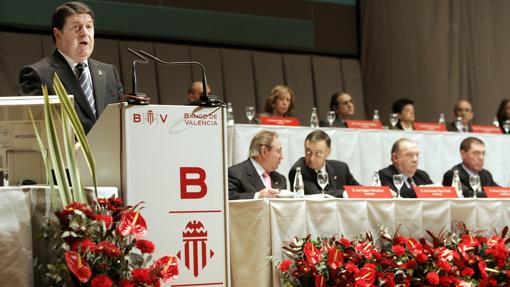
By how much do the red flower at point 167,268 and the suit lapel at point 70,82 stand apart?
0.88 meters

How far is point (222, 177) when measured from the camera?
2881 millimetres

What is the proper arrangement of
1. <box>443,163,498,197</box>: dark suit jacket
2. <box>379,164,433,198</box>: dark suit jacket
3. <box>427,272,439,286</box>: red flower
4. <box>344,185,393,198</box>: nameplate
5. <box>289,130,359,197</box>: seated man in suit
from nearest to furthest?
<box>427,272,439,286</box>: red flower < <box>344,185,393,198</box>: nameplate < <box>379,164,433,198</box>: dark suit jacket < <box>289,130,359,197</box>: seated man in suit < <box>443,163,498,197</box>: dark suit jacket

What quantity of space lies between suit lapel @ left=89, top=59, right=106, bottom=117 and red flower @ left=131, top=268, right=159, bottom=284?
965 mm

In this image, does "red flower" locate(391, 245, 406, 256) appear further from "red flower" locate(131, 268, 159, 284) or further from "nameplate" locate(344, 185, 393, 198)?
"red flower" locate(131, 268, 159, 284)

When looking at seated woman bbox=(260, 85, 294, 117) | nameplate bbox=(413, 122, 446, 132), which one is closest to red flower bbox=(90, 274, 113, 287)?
seated woman bbox=(260, 85, 294, 117)

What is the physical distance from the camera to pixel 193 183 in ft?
9.23

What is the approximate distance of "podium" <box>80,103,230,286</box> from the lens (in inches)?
108

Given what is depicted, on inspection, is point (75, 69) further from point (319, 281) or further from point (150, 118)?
point (319, 281)

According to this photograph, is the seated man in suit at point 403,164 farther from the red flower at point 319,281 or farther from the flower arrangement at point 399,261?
the red flower at point 319,281

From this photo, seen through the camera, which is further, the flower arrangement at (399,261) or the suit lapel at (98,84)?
the flower arrangement at (399,261)

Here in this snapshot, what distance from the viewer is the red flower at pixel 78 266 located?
2.52m

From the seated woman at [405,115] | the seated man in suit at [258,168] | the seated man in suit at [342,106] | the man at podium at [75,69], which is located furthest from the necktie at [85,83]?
the seated woman at [405,115]

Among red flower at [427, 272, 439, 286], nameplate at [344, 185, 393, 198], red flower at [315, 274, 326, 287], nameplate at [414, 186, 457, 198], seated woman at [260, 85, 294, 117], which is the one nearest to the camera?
red flower at [315, 274, 326, 287]

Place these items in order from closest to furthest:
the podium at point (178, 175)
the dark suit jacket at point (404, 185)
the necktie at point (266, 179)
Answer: the podium at point (178, 175), the necktie at point (266, 179), the dark suit jacket at point (404, 185)
